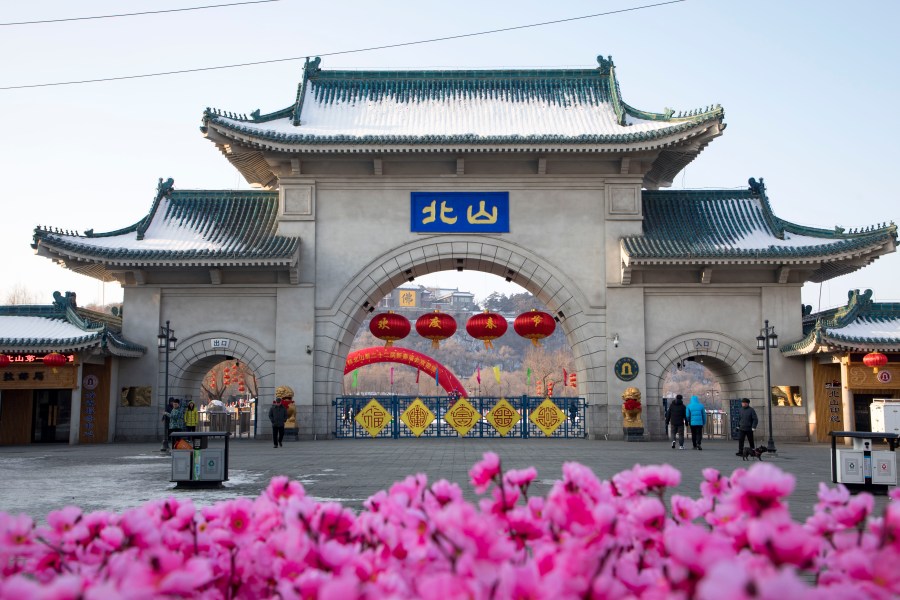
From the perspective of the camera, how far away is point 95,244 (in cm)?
2309

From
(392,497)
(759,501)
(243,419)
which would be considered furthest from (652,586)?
(243,419)

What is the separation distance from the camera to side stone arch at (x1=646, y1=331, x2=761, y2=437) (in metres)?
22.9

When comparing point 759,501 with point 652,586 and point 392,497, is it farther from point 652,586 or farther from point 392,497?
point 392,497

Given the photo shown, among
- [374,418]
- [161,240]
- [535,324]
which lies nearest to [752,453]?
[535,324]

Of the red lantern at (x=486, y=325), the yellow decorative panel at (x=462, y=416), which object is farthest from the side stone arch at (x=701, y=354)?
the yellow decorative panel at (x=462, y=416)

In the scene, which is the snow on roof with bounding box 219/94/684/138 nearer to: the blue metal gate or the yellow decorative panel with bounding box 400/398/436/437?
the blue metal gate

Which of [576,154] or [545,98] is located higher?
[545,98]

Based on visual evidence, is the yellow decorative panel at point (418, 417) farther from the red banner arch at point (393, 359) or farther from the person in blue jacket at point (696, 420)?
the red banner arch at point (393, 359)

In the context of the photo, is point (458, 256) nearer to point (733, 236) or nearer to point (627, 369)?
point (627, 369)

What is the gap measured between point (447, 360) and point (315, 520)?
90.1 metres

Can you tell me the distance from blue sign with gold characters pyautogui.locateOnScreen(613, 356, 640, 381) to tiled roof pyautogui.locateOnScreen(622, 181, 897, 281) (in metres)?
2.63

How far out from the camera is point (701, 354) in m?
23.4

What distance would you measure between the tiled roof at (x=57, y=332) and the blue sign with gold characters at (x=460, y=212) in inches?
326

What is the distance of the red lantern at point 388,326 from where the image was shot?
77.3 feet
